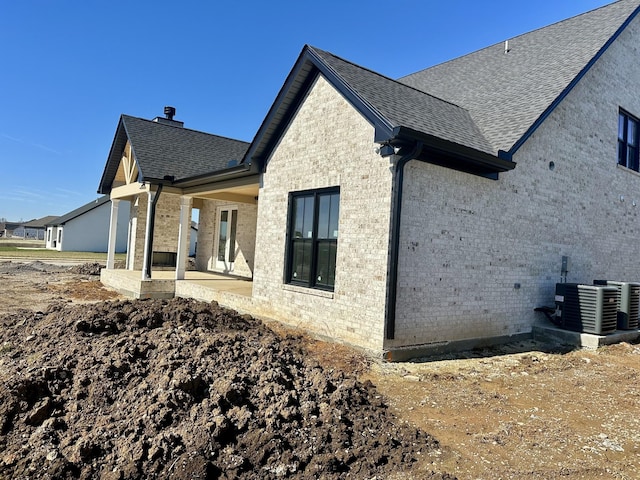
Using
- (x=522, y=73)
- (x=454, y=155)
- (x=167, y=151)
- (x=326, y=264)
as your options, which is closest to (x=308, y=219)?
(x=326, y=264)

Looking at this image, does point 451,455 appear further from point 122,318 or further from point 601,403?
→ point 122,318

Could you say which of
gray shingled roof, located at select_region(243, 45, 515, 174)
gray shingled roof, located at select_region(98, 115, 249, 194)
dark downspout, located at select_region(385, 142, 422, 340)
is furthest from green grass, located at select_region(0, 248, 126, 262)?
dark downspout, located at select_region(385, 142, 422, 340)

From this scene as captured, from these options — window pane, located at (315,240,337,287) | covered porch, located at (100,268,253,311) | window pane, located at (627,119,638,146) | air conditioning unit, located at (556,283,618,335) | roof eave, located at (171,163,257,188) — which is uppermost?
window pane, located at (627,119,638,146)

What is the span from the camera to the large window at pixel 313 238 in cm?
827

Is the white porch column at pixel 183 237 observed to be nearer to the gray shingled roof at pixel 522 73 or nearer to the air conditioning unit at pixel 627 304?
the gray shingled roof at pixel 522 73

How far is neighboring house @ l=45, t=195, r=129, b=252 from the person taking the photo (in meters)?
44.4

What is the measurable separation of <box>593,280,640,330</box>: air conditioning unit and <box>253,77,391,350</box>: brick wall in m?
6.09

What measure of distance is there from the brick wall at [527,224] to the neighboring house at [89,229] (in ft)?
138

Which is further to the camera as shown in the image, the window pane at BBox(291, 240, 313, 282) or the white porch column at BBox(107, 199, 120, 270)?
the white porch column at BBox(107, 199, 120, 270)

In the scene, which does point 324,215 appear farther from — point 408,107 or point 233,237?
point 233,237

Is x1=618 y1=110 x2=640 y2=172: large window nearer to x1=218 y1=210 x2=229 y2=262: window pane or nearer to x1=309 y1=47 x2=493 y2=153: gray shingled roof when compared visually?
x1=309 y1=47 x2=493 y2=153: gray shingled roof

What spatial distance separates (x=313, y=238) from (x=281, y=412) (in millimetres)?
4806

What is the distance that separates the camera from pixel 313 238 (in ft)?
28.5

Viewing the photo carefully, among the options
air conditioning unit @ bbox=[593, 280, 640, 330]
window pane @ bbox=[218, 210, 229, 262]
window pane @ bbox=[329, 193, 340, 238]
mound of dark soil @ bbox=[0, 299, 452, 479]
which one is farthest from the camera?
window pane @ bbox=[218, 210, 229, 262]
